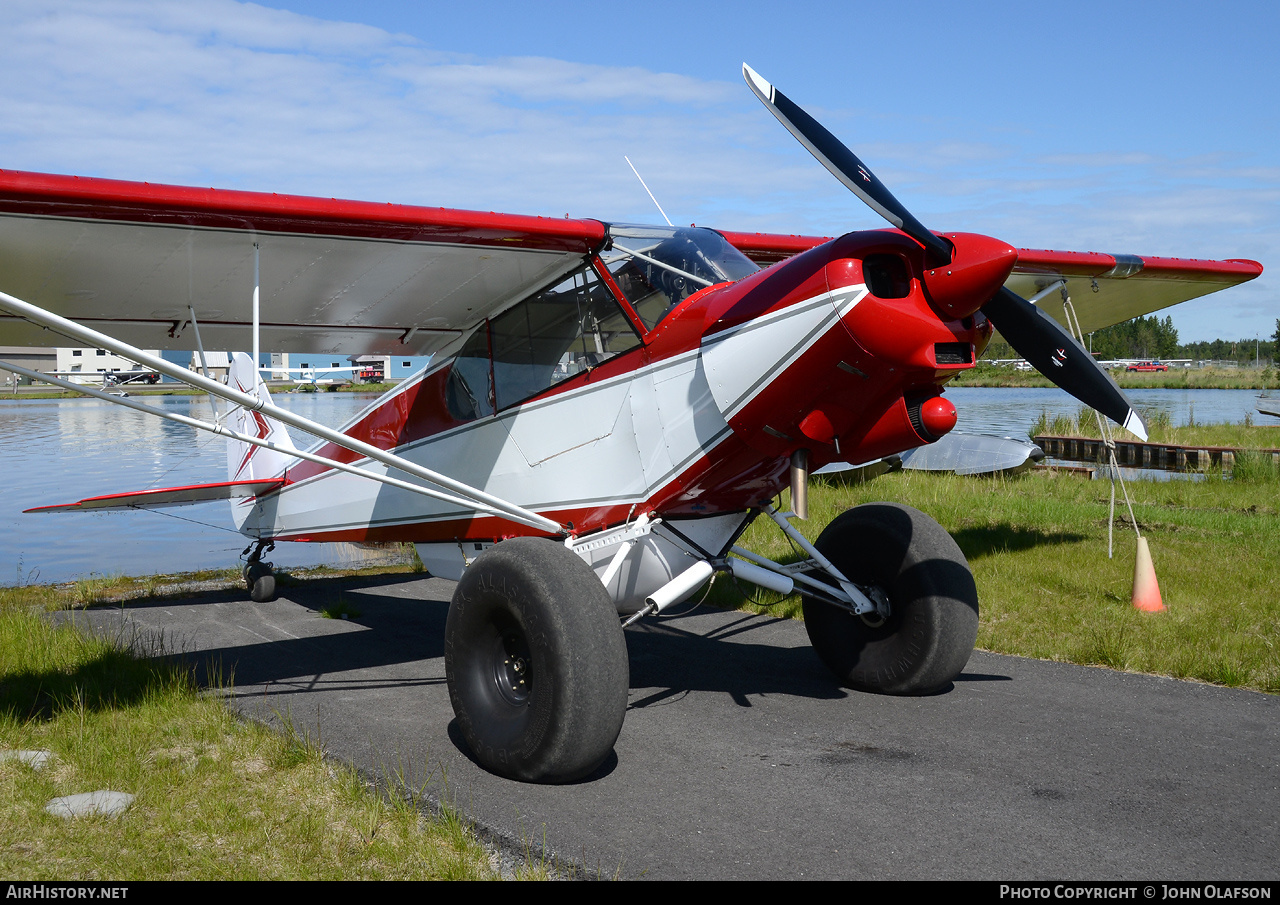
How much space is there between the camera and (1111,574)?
771cm

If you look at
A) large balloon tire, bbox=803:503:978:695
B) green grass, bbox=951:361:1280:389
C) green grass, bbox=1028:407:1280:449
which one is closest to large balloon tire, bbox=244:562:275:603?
large balloon tire, bbox=803:503:978:695

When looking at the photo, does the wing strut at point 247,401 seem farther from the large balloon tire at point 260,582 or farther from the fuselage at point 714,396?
the large balloon tire at point 260,582

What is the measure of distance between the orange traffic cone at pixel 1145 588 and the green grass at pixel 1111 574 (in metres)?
0.11

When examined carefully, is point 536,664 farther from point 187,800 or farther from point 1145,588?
point 1145,588

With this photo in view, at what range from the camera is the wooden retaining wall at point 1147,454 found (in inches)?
624

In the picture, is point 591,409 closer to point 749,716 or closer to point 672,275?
point 672,275

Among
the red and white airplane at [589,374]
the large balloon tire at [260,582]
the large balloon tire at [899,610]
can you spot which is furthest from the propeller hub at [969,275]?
the large balloon tire at [260,582]

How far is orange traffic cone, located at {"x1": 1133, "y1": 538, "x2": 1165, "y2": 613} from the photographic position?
22.2 feet

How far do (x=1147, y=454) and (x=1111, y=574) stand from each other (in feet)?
39.4

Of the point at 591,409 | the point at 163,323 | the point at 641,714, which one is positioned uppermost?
the point at 163,323

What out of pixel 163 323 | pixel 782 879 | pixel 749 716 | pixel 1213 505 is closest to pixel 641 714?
pixel 749 716

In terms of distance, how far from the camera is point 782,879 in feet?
10.1

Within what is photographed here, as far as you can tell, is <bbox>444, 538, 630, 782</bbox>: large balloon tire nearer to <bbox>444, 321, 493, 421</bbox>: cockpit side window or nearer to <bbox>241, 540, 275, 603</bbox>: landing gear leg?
<bbox>444, 321, 493, 421</bbox>: cockpit side window
